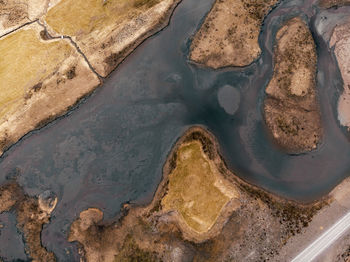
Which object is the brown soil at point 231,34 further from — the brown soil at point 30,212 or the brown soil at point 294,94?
the brown soil at point 30,212

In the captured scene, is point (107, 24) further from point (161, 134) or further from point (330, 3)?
point (330, 3)

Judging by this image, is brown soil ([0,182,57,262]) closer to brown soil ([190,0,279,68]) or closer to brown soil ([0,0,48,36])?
brown soil ([0,0,48,36])

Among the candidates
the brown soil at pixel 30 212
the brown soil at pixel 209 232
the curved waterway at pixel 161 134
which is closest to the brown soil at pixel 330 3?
the curved waterway at pixel 161 134

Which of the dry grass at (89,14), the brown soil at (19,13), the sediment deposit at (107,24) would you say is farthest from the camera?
the brown soil at (19,13)

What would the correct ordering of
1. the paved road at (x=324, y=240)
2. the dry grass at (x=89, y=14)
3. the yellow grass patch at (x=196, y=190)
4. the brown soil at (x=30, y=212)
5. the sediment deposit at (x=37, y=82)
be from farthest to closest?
the dry grass at (x=89, y=14) → the sediment deposit at (x=37, y=82) → the brown soil at (x=30, y=212) → the yellow grass patch at (x=196, y=190) → the paved road at (x=324, y=240)

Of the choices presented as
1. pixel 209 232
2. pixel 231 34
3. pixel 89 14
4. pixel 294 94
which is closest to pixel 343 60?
pixel 294 94

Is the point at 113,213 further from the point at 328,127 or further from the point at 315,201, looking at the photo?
the point at 328,127

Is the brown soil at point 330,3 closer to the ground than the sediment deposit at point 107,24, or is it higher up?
closer to the ground

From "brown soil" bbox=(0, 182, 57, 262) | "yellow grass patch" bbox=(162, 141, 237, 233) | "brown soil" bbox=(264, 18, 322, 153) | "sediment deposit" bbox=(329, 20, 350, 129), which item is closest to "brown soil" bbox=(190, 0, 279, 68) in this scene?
"brown soil" bbox=(264, 18, 322, 153)
